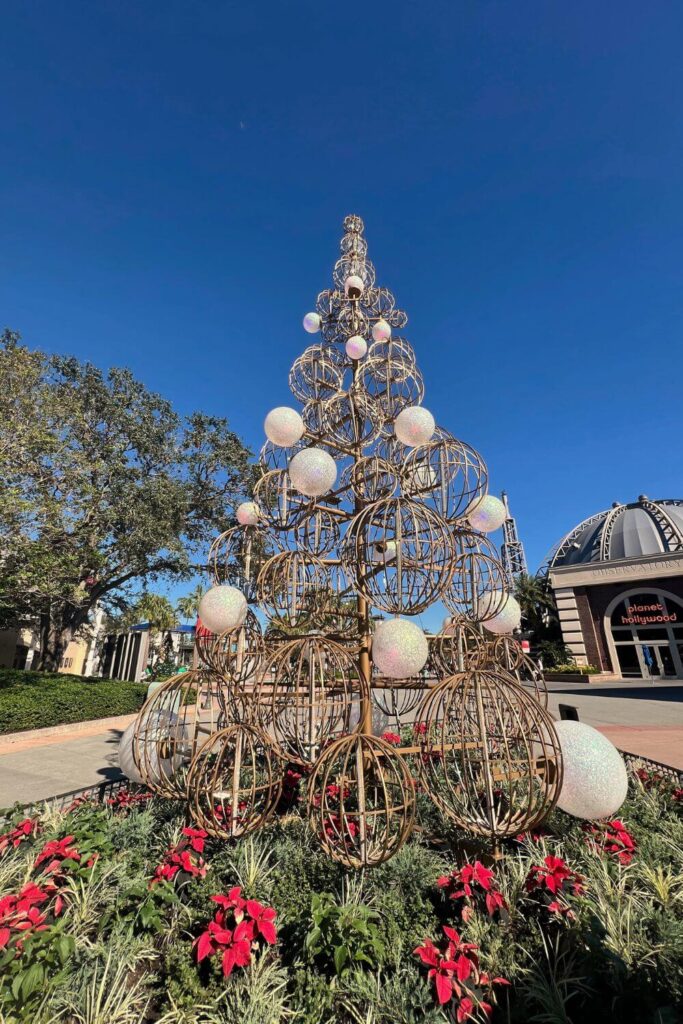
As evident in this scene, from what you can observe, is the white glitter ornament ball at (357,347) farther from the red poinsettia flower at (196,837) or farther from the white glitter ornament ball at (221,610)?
the red poinsettia flower at (196,837)

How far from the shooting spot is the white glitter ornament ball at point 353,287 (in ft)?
21.8

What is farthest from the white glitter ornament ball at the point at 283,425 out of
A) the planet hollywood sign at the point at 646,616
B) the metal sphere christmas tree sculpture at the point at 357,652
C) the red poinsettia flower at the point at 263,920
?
the planet hollywood sign at the point at 646,616

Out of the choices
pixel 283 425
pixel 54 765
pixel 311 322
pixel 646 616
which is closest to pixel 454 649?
pixel 283 425

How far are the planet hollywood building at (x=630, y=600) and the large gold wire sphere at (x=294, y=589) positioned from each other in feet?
86.2

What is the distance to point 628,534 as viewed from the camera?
2784cm

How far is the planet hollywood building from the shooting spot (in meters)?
24.7

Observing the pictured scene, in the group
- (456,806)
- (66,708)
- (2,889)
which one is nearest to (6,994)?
(2,889)

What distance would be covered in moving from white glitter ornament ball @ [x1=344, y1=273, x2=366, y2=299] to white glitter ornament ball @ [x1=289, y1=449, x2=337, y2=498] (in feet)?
11.8

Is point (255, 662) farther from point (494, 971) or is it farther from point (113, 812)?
point (494, 971)

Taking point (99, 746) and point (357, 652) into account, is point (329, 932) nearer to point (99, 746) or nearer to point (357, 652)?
point (357, 652)

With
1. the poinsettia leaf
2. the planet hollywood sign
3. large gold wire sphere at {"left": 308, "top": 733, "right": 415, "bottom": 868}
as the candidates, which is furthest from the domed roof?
the poinsettia leaf

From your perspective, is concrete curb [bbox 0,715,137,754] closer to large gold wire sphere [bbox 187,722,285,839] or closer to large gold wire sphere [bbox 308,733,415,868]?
large gold wire sphere [bbox 187,722,285,839]

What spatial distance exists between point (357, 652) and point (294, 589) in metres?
1.03

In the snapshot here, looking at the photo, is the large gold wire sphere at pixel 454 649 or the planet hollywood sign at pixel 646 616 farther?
the planet hollywood sign at pixel 646 616
